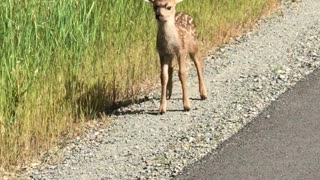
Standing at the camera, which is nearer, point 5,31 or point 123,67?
point 5,31

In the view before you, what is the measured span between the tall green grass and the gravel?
0.79 feet

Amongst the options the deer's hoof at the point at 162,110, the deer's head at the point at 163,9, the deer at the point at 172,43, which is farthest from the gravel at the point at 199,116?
the deer's head at the point at 163,9

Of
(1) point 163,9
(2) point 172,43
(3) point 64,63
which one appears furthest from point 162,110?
(3) point 64,63

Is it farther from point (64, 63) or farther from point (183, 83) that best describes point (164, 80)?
point (64, 63)

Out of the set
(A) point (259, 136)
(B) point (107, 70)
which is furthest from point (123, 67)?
(A) point (259, 136)

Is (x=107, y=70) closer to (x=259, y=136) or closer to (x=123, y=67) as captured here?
(x=123, y=67)

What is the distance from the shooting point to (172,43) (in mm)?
6938

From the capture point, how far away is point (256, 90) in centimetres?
716

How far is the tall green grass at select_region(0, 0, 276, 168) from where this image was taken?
20.9 feet

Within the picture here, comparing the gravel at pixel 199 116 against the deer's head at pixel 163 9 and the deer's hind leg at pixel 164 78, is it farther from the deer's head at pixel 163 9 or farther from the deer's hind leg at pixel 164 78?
the deer's head at pixel 163 9

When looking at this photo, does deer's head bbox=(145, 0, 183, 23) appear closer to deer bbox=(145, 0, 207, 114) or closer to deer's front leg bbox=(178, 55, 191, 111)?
deer bbox=(145, 0, 207, 114)

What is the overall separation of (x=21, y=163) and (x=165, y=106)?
1413 millimetres

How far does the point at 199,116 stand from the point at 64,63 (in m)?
1.25

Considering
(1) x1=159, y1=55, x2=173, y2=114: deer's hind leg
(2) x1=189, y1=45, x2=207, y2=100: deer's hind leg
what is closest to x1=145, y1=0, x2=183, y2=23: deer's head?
(1) x1=159, y1=55, x2=173, y2=114: deer's hind leg
